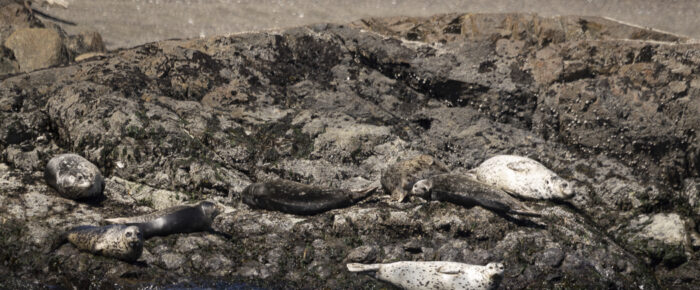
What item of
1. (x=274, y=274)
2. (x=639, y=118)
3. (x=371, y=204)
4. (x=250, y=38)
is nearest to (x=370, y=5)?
(x=250, y=38)

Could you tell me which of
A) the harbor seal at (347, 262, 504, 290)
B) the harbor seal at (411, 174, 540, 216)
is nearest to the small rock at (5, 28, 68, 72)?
the harbor seal at (411, 174, 540, 216)

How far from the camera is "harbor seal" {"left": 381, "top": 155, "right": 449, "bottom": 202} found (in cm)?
652

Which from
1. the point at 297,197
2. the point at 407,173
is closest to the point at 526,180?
the point at 407,173

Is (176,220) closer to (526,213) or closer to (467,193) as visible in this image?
(467,193)

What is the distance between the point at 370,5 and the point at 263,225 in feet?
35.2

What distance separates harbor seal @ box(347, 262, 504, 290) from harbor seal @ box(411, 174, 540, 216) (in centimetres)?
89

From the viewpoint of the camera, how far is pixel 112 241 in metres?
5.39

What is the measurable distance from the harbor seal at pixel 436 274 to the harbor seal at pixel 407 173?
3.51 feet

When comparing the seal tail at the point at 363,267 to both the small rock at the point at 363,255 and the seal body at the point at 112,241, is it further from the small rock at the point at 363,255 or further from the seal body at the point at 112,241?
the seal body at the point at 112,241

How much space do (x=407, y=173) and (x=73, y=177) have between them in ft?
10.4

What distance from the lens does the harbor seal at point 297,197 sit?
6.23 m

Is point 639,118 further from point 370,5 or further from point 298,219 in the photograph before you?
point 370,5

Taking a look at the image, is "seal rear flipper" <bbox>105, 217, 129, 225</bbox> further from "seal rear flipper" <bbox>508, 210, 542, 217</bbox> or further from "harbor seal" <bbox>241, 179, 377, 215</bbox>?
"seal rear flipper" <bbox>508, 210, 542, 217</bbox>

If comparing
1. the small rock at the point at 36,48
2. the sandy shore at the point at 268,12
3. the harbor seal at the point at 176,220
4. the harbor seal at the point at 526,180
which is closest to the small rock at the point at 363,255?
the harbor seal at the point at 176,220
